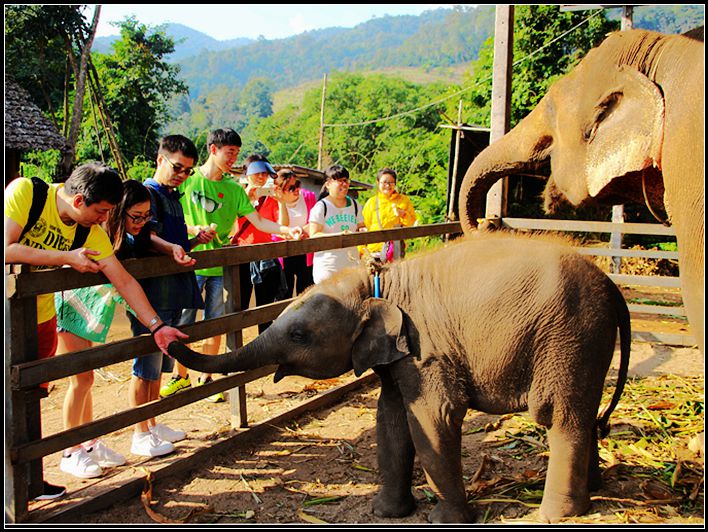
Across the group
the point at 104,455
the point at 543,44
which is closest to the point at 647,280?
the point at 104,455

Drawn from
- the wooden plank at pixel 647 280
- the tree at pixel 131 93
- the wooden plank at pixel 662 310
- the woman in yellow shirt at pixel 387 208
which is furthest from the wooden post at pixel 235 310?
the tree at pixel 131 93

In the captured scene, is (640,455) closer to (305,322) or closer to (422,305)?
(422,305)

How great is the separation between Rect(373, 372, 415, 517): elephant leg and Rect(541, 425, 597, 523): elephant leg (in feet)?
2.47

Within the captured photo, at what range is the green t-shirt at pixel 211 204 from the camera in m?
5.48

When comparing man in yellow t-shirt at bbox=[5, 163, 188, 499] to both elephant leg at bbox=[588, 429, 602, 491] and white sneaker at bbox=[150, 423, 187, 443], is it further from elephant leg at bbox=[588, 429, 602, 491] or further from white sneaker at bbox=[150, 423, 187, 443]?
elephant leg at bbox=[588, 429, 602, 491]

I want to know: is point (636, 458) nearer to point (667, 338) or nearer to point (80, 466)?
point (667, 338)

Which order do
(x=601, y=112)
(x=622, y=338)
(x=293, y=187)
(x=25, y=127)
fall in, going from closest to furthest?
(x=601, y=112) < (x=622, y=338) < (x=293, y=187) < (x=25, y=127)

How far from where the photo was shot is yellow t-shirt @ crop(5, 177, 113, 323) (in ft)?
11.4

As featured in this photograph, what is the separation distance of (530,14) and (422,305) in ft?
56.6

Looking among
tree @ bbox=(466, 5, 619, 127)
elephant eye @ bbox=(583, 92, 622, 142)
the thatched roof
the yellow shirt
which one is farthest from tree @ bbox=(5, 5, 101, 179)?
elephant eye @ bbox=(583, 92, 622, 142)

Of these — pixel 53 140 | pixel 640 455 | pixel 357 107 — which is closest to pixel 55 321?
pixel 640 455

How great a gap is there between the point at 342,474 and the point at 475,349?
4.69 ft

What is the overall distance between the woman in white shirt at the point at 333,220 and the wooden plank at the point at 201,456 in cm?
110

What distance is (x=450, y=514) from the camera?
11.9 ft
